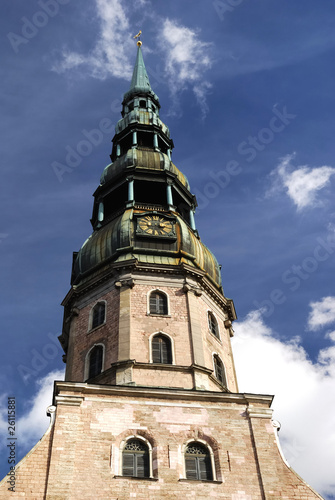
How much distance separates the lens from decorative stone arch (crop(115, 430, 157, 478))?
2405 centimetres

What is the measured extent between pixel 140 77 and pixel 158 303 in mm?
25727

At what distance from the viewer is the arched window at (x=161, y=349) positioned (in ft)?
94.6

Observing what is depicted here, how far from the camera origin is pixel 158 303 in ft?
103

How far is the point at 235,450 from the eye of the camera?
25328 millimetres

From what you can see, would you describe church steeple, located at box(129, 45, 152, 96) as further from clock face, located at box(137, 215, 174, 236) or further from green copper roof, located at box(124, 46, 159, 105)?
clock face, located at box(137, 215, 174, 236)

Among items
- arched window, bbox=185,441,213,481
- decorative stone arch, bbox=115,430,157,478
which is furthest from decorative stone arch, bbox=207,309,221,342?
decorative stone arch, bbox=115,430,157,478

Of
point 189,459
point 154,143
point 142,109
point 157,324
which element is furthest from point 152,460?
point 142,109

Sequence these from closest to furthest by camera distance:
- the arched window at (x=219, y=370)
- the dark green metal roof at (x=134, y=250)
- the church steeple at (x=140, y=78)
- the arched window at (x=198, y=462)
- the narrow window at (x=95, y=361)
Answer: the arched window at (x=198, y=462) < the narrow window at (x=95, y=361) < the arched window at (x=219, y=370) < the dark green metal roof at (x=134, y=250) < the church steeple at (x=140, y=78)

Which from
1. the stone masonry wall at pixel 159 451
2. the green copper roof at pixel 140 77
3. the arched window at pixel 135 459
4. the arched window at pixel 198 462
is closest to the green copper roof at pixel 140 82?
the green copper roof at pixel 140 77

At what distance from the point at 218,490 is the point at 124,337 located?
7857 millimetres

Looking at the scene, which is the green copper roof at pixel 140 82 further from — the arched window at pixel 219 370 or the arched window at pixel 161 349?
the arched window at pixel 161 349

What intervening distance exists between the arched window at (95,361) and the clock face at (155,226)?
680 centimetres

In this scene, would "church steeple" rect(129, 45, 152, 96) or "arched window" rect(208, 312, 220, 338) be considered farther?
"church steeple" rect(129, 45, 152, 96)

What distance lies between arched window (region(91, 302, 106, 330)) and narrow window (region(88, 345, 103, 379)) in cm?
134
